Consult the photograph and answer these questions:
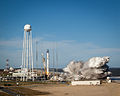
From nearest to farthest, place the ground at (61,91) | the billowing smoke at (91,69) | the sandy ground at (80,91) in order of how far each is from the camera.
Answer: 1. the ground at (61,91)
2. the sandy ground at (80,91)
3. the billowing smoke at (91,69)

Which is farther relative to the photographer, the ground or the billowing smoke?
the billowing smoke

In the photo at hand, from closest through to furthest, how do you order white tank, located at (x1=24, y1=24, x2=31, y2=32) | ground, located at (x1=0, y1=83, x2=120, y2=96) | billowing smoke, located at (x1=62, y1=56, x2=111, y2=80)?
ground, located at (x1=0, y1=83, x2=120, y2=96), white tank, located at (x1=24, y1=24, x2=31, y2=32), billowing smoke, located at (x1=62, y1=56, x2=111, y2=80)

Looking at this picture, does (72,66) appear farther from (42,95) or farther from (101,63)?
(42,95)

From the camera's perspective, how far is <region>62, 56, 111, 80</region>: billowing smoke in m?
92.2

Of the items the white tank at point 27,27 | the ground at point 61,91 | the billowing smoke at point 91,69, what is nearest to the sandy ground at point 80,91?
the ground at point 61,91

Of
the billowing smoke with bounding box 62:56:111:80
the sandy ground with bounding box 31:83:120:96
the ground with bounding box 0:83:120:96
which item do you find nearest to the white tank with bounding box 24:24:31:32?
the billowing smoke with bounding box 62:56:111:80

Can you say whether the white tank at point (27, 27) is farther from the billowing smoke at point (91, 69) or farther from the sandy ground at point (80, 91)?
the sandy ground at point (80, 91)

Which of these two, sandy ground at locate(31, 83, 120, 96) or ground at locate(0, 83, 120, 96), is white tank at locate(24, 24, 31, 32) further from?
sandy ground at locate(31, 83, 120, 96)

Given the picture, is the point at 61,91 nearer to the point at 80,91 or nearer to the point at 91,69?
the point at 80,91

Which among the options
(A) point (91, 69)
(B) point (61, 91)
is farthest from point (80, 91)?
(A) point (91, 69)

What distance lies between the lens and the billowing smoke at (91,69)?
92.2 metres

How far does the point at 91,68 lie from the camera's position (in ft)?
315

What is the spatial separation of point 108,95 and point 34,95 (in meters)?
19.5

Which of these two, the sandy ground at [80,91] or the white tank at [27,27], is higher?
the white tank at [27,27]
